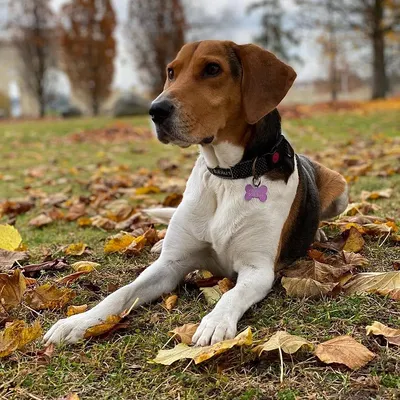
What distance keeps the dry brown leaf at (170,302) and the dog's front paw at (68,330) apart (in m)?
0.42

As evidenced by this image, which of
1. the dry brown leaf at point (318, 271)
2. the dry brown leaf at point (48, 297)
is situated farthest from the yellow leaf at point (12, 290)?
the dry brown leaf at point (318, 271)

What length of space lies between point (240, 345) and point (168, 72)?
179 centimetres

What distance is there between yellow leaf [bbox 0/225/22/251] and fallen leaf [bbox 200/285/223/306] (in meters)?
1.54

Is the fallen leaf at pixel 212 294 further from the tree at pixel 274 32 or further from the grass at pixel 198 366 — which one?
the tree at pixel 274 32

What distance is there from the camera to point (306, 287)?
2.88 m

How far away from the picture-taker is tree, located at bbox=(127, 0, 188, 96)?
89.8 feet

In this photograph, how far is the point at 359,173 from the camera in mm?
6844

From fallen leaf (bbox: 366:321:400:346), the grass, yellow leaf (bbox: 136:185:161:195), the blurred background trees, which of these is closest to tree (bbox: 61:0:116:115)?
the blurred background trees

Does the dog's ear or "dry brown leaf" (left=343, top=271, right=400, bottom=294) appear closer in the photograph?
"dry brown leaf" (left=343, top=271, right=400, bottom=294)

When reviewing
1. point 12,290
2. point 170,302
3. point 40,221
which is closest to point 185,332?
point 170,302

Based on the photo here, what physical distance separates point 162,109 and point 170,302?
1.04 metres

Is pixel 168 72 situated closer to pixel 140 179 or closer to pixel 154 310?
pixel 154 310

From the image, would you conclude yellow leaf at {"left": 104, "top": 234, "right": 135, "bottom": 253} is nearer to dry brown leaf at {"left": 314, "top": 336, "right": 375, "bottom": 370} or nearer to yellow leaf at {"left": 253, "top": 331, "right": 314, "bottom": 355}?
yellow leaf at {"left": 253, "top": 331, "right": 314, "bottom": 355}

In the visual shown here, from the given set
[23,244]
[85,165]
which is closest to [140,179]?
[85,165]
